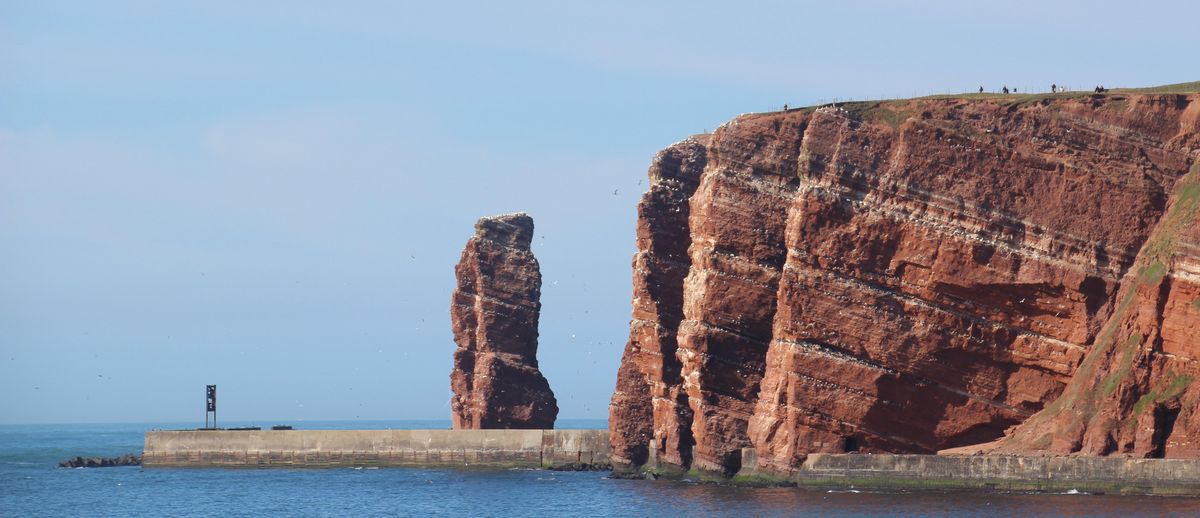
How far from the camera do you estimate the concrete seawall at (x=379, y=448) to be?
8900 centimetres

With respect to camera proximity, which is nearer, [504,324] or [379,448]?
[504,324]

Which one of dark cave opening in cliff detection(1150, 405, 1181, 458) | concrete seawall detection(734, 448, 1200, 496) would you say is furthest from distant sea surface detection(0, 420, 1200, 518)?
dark cave opening in cliff detection(1150, 405, 1181, 458)

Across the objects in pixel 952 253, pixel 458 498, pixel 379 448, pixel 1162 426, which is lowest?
pixel 458 498

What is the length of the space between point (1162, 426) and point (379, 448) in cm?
4725

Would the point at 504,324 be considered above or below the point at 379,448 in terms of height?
above

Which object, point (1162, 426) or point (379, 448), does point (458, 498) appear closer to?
point (379, 448)

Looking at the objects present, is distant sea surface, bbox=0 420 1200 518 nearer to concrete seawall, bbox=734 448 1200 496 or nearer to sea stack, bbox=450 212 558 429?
concrete seawall, bbox=734 448 1200 496

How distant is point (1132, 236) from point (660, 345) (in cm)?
2070

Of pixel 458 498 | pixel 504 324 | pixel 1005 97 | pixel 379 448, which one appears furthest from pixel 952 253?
pixel 379 448

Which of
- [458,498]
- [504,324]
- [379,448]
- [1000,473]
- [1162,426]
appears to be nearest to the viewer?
[1162,426]

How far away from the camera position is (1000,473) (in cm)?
6097

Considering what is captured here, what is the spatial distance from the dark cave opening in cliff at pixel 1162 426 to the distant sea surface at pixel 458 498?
2290mm

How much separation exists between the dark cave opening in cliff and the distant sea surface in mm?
2290

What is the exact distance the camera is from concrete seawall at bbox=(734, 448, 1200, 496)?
57.2 meters
